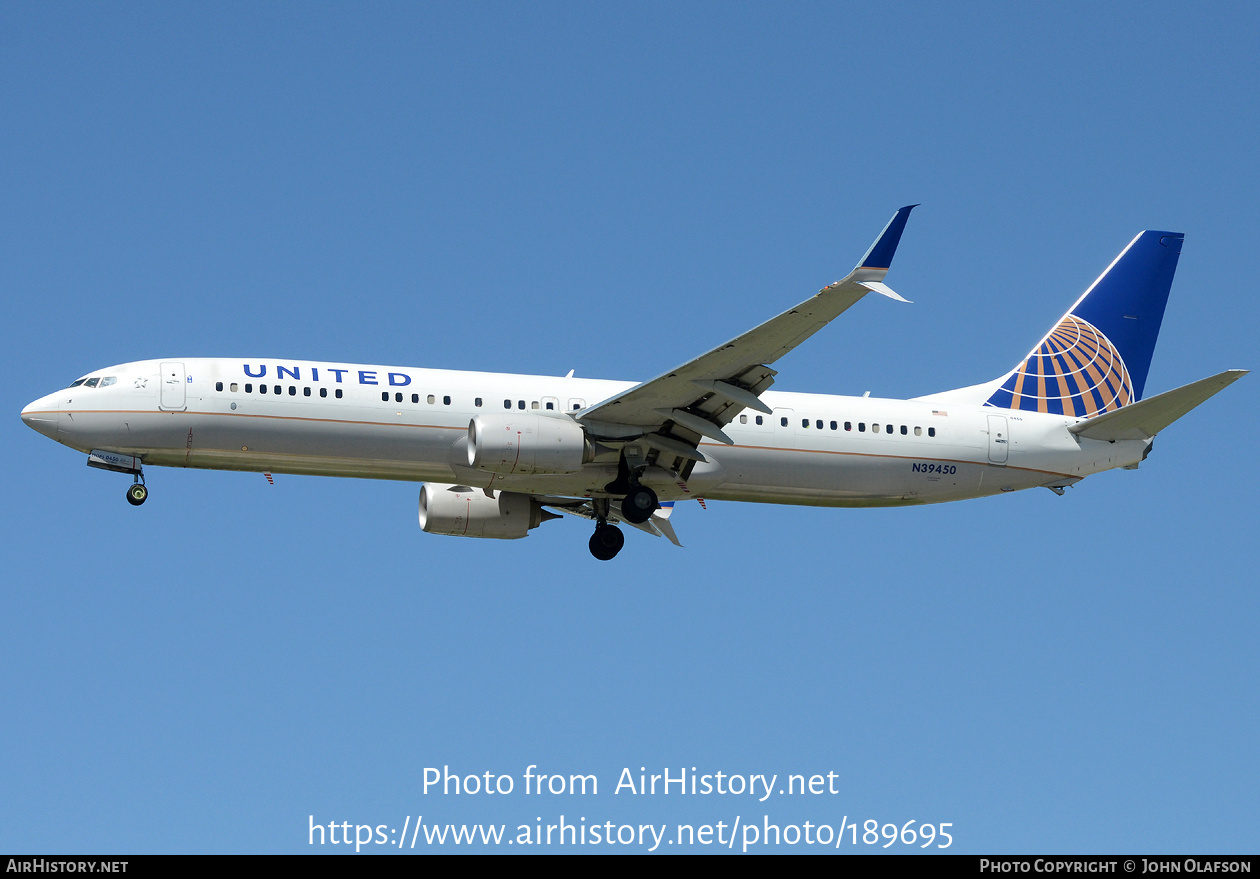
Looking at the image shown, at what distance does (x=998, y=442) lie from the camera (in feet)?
121

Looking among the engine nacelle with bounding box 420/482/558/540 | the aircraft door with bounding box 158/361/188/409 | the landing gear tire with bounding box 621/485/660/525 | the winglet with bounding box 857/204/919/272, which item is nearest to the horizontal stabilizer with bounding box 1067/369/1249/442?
the winglet with bounding box 857/204/919/272

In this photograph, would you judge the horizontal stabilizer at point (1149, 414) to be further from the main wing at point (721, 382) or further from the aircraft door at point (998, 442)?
the main wing at point (721, 382)

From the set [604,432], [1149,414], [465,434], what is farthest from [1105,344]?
[465,434]

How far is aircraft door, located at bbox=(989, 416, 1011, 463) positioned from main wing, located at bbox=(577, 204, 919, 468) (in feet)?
24.9

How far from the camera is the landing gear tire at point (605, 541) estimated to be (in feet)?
123

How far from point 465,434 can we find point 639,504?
4.40 meters

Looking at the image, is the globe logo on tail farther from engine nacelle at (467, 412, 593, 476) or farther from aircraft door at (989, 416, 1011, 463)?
engine nacelle at (467, 412, 593, 476)

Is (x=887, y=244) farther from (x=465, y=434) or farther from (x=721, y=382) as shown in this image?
(x=465, y=434)

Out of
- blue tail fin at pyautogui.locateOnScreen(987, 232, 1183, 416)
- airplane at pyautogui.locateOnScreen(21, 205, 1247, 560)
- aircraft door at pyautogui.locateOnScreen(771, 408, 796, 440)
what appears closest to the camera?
airplane at pyautogui.locateOnScreen(21, 205, 1247, 560)

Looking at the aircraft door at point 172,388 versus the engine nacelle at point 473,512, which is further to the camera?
the engine nacelle at point 473,512

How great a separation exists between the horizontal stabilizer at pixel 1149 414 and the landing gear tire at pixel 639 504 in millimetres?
11205

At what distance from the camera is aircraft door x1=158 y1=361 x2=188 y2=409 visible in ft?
108

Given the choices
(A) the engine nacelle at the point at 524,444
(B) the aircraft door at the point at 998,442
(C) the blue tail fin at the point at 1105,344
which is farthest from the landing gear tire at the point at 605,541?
(C) the blue tail fin at the point at 1105,344
